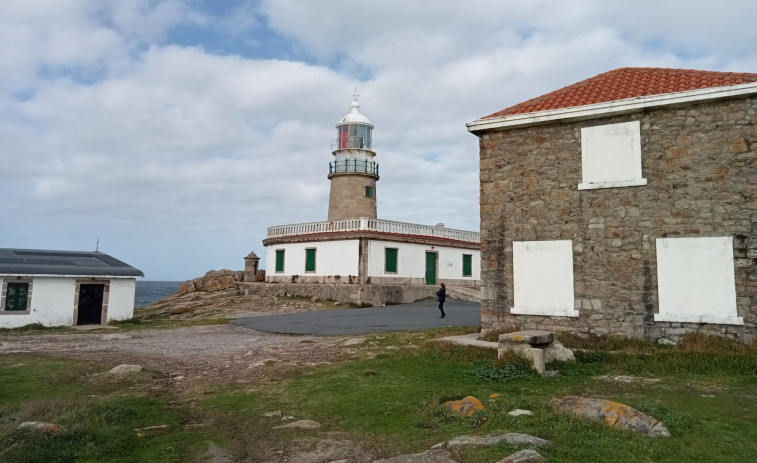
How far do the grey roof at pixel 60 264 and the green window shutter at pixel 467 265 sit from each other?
18.2 meters

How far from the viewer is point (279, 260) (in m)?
30.3

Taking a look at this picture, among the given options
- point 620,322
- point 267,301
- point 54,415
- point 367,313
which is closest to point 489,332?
point 620,322

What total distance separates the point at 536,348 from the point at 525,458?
15.0 ft

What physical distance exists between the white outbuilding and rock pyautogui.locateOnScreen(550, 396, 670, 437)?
19.2 m

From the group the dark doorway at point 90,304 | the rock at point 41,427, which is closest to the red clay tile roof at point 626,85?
the rock at point 41,427

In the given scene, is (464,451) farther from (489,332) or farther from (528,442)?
(489,332)

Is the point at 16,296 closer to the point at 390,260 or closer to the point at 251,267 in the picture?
the point at 251,267

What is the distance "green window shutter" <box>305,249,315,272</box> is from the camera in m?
28.2

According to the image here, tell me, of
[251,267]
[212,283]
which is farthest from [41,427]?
[212,283]

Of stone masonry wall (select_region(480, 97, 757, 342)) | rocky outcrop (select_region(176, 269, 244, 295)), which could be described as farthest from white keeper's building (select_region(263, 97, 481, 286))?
stone masonry wall (select_region(480, 97, 757, 342))

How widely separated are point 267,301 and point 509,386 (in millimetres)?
20644

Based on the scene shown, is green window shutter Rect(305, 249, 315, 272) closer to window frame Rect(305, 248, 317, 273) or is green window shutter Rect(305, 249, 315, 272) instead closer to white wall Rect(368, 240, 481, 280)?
A: window frame Rect(305, 248, 317, 273)

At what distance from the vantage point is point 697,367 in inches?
327

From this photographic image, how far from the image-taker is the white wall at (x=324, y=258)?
2639 centimetres
